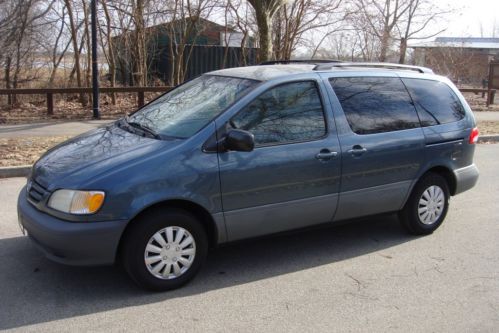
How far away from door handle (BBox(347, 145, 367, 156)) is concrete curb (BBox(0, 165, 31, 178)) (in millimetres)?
5251

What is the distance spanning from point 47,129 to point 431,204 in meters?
8.96

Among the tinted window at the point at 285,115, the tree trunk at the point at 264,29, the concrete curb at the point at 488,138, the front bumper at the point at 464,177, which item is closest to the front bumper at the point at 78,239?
the tinted window at the point at 285,115

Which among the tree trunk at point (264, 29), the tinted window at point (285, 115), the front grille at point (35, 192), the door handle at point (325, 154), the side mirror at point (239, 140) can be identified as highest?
the tree trunk at point (264, 29)

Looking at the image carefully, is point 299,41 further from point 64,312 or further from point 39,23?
point 64,312

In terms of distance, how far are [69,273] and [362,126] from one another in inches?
112

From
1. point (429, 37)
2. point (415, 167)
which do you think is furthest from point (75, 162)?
point (429, 37)

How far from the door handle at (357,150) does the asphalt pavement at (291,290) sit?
38.4 inches

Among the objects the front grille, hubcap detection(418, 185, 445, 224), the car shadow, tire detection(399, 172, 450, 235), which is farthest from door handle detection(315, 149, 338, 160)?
the front grille

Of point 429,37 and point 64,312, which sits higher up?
point 429,37

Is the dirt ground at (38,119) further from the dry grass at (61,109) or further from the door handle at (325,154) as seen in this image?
the door handle at (325,154)

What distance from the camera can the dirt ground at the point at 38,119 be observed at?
8.41m

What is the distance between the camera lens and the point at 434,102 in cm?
535

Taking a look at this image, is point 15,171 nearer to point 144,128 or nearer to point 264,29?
point 144,128

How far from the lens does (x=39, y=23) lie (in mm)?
18047
